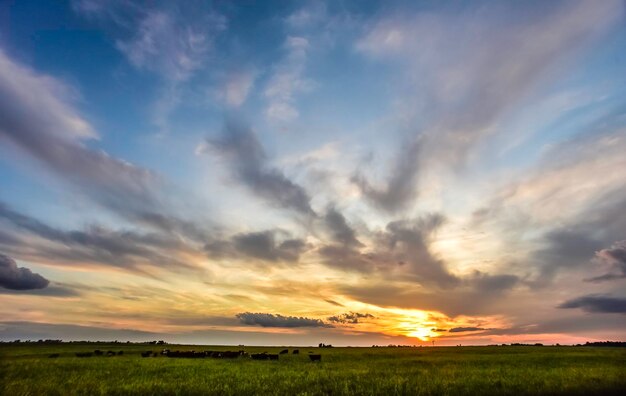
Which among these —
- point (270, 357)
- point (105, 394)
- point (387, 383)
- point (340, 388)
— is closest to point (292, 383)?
point (340, 388)

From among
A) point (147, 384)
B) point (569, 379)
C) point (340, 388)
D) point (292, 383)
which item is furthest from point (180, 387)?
point (569, 379)

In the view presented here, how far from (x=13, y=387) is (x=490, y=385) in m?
25.3

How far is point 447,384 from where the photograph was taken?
65.3 ft

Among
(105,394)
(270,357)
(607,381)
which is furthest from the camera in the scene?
(270,357)

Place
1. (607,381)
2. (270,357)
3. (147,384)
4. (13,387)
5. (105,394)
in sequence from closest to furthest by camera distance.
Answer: (105,394)
(13,387)
(147,384)
(607,381)
(270,357)

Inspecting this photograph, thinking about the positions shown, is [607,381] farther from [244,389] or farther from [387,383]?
[244,389]

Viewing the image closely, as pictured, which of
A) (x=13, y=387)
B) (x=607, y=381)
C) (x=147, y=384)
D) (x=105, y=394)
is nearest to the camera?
(x=105, y=394)

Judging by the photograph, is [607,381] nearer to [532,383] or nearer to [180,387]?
[532,383]

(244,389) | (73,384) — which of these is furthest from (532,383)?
(73,384)

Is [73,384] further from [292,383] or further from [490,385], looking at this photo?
[490,385]

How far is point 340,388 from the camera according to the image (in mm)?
18422

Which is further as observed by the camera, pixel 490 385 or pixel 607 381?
pixel 607 381

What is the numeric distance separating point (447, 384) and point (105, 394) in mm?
17470

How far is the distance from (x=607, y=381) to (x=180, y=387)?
81.5 feet
